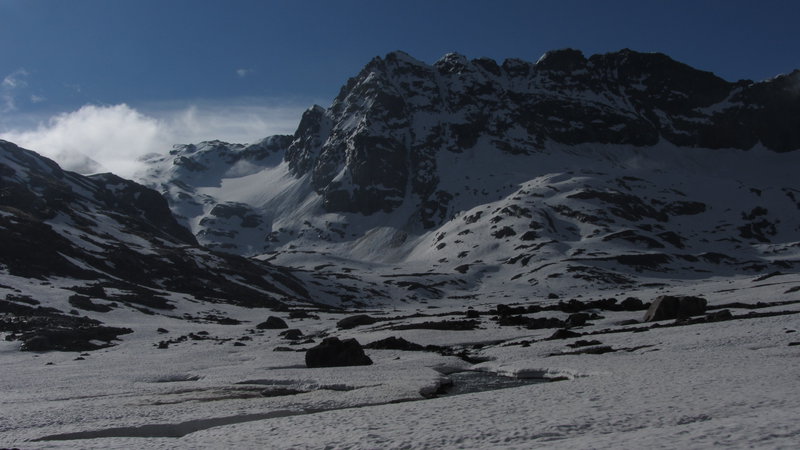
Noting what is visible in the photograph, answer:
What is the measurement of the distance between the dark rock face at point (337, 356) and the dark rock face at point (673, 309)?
32494 millimetres

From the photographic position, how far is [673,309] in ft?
216

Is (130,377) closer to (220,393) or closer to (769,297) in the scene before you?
(220,393)

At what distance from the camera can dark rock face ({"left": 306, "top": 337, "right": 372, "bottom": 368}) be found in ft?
160

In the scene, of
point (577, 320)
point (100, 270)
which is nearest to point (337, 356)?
point (577, 320)

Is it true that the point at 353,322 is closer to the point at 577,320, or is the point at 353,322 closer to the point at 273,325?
the point at 273,325

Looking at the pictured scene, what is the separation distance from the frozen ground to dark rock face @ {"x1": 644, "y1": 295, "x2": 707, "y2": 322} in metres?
9.07

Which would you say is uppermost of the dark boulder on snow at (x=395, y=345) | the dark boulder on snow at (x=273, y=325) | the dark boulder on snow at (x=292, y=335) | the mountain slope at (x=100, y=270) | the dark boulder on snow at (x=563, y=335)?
the mountain slope at (x=100, y=270)

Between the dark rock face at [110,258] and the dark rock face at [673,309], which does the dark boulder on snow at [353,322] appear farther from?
the dark rock face at [673,309]

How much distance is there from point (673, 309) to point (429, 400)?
44.5 meters

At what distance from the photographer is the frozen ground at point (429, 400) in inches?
818

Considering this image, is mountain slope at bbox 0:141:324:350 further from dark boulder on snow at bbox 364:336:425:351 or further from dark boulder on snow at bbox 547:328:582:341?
dark boulder on snow at bbox 547:328:582:341

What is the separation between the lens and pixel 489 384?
124 ft

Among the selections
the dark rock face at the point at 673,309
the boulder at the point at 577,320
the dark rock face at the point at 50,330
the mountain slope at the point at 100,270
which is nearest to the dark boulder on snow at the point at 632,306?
the boulder at the point at 577,320

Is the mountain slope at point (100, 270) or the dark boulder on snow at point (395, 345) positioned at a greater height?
the mountain slope at point (100, 270)
